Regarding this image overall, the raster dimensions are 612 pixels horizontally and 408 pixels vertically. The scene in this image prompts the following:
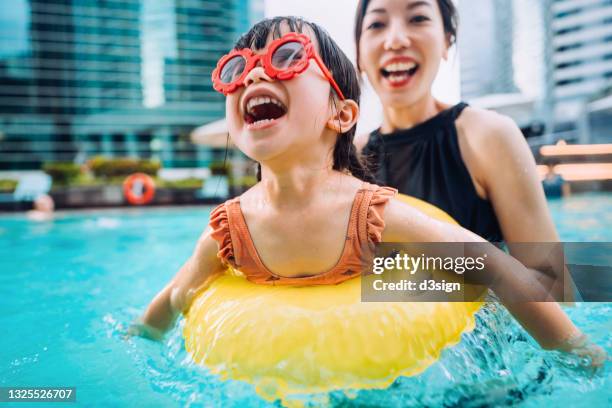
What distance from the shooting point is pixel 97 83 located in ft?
114

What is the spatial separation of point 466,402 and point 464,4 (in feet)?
9.00

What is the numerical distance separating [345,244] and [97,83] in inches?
1475

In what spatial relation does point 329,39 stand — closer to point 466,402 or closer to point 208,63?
point 466,402

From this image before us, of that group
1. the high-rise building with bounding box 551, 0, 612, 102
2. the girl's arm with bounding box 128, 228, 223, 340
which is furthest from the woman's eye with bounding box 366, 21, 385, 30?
the high-rise building with bounding box 551, 0, 612, 102

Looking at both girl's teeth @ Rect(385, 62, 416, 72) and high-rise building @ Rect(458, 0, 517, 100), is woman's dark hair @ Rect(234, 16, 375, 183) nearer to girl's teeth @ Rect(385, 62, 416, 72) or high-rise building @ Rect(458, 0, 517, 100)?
girl's teeth @ Rect(385, 62, 416, 72)

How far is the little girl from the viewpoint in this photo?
147 centimetres

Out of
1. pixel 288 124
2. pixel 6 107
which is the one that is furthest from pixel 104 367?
pixel 6 107

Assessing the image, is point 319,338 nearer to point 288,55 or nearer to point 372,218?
point 372,218

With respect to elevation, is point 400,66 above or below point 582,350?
above

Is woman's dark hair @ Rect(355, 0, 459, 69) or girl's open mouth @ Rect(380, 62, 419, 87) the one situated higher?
woman's dark hair @ Rect(355, 0, 459, 69)

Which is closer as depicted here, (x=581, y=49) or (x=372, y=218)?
(x=372, y=218)

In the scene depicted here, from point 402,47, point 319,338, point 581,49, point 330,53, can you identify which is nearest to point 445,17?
point 402,47

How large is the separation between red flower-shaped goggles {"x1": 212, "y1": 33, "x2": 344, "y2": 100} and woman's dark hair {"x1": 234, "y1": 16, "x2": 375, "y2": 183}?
0.06 meters

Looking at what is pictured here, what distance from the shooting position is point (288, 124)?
1.47 meters
